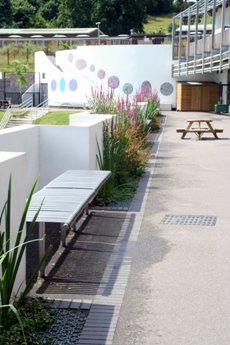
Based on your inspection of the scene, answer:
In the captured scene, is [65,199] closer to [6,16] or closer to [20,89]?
[20,89]

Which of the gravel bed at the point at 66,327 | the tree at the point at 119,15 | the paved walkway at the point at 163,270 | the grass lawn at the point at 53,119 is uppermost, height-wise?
the tree at the point at 119,15

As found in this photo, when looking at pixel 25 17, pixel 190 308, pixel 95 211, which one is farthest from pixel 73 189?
pixel 25 17

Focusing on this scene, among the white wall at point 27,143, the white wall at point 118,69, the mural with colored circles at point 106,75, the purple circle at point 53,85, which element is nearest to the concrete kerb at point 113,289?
the white wall at point 27,143

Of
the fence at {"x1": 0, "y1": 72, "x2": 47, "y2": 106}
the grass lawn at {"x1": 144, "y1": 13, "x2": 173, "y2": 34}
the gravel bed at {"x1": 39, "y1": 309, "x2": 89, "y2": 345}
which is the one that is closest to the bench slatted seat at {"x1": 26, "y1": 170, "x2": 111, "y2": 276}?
the gravel bed at {"x1": 39, "y1": 309, "x2": 89, "y2": 345}

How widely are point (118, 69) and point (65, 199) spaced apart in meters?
34.6

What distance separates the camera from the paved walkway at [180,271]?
428 centimetres

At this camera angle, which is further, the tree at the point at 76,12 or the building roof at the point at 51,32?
the tree at the point at 76,12

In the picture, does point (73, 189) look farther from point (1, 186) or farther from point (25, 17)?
point (25, 17)

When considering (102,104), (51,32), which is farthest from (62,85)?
(102,104)

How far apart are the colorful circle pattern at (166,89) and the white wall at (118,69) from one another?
93mm

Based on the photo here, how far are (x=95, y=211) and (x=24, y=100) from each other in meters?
40.3

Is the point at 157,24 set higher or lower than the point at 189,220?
higher

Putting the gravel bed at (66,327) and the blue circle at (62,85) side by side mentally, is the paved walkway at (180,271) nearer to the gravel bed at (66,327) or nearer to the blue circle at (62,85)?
the gravel bed at (66,327)

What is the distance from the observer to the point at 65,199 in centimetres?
631
